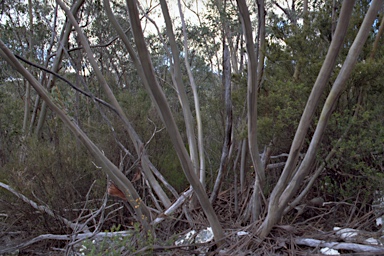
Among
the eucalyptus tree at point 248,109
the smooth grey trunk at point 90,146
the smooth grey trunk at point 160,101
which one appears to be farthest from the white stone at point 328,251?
the smooth grey trunk at point 90,146

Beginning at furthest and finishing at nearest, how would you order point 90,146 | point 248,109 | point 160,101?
point 90,146 → point 248,109 → point 160,101

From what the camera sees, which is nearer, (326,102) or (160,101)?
(160,101)

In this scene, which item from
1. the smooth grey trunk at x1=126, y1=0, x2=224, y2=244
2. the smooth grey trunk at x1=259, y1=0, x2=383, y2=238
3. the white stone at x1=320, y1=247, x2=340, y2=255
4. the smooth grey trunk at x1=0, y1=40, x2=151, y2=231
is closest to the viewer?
the smooth grey trunk at x1=126, y1=0, x2=224, y2=244

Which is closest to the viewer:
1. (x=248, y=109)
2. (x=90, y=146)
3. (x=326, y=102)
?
(x=326, y=102)

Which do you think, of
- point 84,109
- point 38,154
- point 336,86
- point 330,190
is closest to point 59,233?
point 38,154

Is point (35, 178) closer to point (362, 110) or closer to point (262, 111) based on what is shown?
point (262, 111)

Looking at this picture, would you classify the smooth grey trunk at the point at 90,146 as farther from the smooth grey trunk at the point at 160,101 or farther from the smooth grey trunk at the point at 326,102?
the smooth grey trunk at the point at 326,102

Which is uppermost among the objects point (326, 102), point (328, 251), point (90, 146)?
point (326, 102)

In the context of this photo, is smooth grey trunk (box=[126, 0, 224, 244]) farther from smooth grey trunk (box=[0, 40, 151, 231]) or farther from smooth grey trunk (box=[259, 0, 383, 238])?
smooth grey trunk (box=[0, 40, 151, 231])

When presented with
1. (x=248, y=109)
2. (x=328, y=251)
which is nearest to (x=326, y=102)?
(x=248, y=109)

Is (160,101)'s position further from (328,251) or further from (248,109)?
(328,251)

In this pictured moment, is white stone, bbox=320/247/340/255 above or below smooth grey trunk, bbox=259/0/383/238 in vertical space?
below

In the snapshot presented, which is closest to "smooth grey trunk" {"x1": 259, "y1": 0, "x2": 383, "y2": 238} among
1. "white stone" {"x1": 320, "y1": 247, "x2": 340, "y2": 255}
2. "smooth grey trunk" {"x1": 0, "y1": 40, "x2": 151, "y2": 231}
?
"white stone" {"x1": 320, "y1": 247, "x2": 340, "y2": 255}

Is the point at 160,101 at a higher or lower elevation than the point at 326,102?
higher
